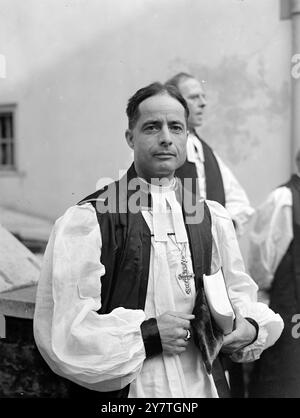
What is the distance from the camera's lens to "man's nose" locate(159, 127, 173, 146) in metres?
1.59

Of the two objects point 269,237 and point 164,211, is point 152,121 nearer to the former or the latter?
point 164,211

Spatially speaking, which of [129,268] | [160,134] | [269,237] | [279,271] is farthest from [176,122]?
[279,271]

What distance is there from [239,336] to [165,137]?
60cm

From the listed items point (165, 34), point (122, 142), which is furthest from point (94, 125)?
point (165, 34)

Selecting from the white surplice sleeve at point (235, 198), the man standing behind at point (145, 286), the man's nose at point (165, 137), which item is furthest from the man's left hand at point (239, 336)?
the white surplice sleeve at point (235, 198)

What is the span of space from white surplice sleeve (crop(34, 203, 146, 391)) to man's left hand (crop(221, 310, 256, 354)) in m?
0.27

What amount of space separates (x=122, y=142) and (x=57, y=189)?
281 mm

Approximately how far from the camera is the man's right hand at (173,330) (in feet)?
4.99

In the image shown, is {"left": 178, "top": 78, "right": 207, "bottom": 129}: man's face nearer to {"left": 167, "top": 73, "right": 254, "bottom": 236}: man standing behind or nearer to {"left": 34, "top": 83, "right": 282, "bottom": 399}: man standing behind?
{"left": 167, "top": 73, "right": 254, "bottom": 236}: man standing behind

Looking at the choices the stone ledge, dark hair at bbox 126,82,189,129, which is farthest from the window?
dark hair at bbox 126,82,189,129

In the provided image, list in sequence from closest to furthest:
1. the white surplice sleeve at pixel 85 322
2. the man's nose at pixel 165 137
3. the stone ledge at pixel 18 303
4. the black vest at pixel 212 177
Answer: the white surplice sleeve at pixel 85 322 < the man's nose at pixel 165 137 < the stone ledge at pixel 18 303 < the black vest at pixel 212 177

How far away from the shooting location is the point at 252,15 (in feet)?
6.59

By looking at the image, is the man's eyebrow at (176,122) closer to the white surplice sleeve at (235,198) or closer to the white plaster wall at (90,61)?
the white plaster wall at (90,61)
